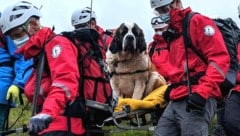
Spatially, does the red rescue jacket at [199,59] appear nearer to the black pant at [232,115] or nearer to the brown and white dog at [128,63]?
the black pant at [232,115]

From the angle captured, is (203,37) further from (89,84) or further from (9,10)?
(9,10)

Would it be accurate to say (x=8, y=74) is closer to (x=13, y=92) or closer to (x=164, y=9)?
(x=13, y=92)

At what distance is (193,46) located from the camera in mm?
5934

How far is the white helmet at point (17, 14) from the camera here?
596 centimetres

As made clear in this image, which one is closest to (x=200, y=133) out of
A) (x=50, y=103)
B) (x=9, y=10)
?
(x=50, y=103)

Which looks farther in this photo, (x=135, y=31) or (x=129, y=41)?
(x=135, y=31)

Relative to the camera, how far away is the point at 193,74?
600 cm

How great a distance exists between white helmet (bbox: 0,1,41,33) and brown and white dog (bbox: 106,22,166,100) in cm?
367

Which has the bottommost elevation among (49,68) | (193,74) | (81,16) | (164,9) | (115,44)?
(193,74)

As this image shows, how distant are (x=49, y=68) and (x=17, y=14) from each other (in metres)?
1.11

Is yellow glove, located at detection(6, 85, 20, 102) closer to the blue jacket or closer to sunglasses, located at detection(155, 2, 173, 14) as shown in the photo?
the blue jacket

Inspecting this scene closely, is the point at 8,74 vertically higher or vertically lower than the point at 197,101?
higher

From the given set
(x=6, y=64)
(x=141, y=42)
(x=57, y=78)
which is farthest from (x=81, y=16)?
(x=57, y=78)

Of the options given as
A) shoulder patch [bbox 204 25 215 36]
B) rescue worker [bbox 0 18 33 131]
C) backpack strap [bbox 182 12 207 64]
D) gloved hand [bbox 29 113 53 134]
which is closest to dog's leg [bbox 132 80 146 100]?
rescue worker [bbox 0 18 33 131]
